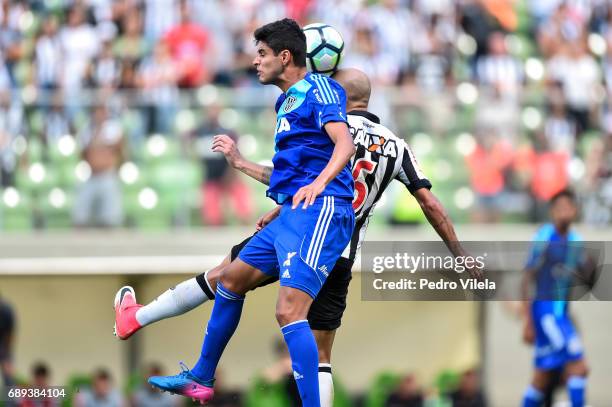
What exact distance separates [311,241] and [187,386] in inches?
45.0

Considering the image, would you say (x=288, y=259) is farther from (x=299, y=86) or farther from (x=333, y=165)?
(x=299, y=86)

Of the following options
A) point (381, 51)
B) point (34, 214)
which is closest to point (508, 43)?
point (381, 51)

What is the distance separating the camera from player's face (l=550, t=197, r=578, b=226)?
37.7ft

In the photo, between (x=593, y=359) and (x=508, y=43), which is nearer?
(x=593, y=359)

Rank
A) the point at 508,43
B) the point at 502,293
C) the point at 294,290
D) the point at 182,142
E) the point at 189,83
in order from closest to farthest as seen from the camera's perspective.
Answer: the point at 294,290
the point at 502,293
the point at 182,142
the point at 189,83
the point at 508,43

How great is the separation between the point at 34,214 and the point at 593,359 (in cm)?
632

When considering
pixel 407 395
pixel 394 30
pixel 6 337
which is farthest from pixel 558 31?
pixel 6 337

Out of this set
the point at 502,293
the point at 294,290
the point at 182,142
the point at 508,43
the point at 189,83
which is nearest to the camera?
the point at 294,290

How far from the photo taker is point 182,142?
1345 centimetres

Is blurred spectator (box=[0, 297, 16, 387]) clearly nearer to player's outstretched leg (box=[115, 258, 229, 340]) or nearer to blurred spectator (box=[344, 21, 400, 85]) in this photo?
blurred spectator (box=[344, 21, 400, 85])

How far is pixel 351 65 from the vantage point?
1511 cm

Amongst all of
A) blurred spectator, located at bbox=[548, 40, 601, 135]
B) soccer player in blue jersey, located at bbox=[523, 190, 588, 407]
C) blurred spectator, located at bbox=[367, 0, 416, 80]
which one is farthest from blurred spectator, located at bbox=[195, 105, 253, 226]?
blurred spectator, located at bbox=[548, 40, 601, 135]

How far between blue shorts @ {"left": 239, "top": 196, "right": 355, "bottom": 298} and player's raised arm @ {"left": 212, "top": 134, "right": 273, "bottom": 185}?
39cm

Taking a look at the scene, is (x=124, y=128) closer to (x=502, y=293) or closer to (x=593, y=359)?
(x=502, y=293)
